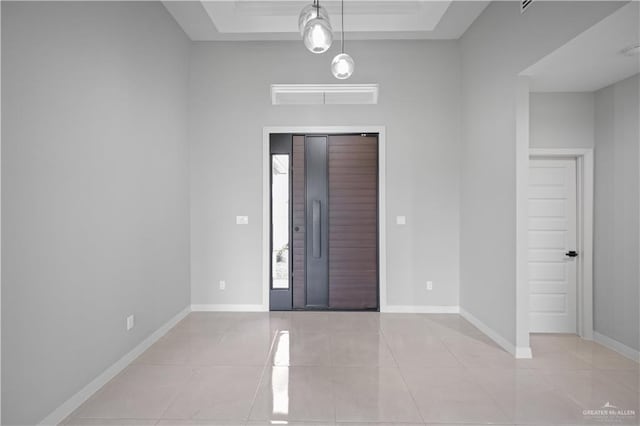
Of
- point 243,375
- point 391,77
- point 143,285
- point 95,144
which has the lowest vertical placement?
point 243,375

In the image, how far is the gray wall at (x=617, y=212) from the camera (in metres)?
3.19

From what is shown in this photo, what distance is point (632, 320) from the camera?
3182 millimetres

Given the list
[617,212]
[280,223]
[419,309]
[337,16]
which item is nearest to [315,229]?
[280,223]

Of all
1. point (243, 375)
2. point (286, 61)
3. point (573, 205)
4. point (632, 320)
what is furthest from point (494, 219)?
point (286, 61)

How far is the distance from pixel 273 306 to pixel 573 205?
3.81 metres

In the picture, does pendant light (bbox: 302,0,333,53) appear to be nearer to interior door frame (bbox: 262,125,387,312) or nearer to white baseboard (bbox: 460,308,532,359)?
interior door frame (bbox: 262,125,387,312)

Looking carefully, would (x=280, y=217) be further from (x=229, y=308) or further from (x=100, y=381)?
(x=100, y=381)

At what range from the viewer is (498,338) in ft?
11.5

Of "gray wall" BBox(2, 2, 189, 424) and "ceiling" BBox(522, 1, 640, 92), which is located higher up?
"ceiling" BBox(522, 1, 640, 92)

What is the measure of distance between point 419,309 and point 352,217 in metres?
1.52

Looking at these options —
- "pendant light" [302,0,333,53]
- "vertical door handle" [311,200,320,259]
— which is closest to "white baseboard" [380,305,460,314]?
"vertical door handle" [311,200,320,259]

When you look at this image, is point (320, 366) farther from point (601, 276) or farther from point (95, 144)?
point (601, 276)

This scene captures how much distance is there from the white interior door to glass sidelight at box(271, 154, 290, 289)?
→ 2947 millimetres

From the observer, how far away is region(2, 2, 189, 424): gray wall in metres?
1.90
